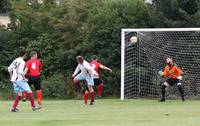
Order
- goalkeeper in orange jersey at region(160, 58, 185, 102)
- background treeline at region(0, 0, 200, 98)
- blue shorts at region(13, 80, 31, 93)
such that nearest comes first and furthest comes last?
blue shorts at region(13, 80, 31, 93) < goalkeeper in orange jersey at region(160, 58, 185, 102) < background treeline at region(0, 0, 200, 98)

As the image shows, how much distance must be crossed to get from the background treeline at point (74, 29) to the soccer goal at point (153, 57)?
4.46 ft

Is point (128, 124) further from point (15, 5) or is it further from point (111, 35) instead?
point (15, 5)

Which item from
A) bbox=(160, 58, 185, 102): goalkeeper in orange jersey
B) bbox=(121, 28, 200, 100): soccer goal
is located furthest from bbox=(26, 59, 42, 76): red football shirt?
bbox=(121, 28, 200, 100): soccer goal

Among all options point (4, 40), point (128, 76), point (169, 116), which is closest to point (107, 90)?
point (128, 76)

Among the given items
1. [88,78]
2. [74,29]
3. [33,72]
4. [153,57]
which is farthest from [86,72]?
[74,29]

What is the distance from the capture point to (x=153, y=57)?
105 ft

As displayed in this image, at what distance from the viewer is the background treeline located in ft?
110

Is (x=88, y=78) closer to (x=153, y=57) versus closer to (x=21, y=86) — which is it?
(x=21, y=86)

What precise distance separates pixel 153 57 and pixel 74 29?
555cm

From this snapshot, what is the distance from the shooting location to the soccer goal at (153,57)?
31.1 metres

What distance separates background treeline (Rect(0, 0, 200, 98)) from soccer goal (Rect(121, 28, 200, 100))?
4.46ft

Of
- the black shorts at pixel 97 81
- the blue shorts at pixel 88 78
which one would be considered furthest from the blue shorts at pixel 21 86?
the black shorts at pixel 97 81

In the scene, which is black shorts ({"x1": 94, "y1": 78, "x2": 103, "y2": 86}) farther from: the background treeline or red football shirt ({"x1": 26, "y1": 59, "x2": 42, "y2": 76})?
red football shirt ({"x1": 26, "y1": 59, "x2": 42, "y2": 76})

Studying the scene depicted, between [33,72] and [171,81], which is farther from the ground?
[33,72]
